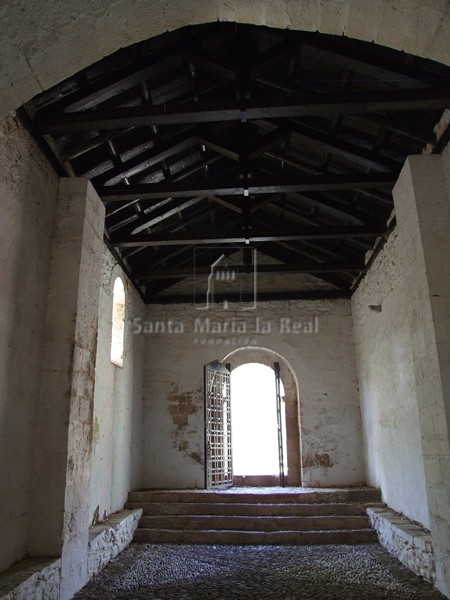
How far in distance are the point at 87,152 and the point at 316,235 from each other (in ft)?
10.2

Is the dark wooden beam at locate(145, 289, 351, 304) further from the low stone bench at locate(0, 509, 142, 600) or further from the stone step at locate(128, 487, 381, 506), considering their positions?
the low stone bench at locate(0, 509, 142, 600)

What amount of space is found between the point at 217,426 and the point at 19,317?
5643mm

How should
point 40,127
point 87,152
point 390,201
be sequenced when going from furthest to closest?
point 390,201
point 87,152
point 40,127

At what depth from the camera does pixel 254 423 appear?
11.9 meters

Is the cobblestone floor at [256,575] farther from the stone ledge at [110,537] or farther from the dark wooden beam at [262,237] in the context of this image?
the dark wooden beam at [262,237]

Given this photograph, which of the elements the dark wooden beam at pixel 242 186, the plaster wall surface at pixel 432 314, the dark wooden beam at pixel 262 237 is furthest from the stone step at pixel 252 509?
the dark wooden beam at pixel 242 186

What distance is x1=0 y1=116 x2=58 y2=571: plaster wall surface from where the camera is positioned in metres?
3.52

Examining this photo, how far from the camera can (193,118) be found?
414cm

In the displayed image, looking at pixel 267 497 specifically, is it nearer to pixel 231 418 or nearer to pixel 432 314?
pixel 231 418

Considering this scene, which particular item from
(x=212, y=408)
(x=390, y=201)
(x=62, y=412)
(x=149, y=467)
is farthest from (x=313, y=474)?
(x=62, y=412)

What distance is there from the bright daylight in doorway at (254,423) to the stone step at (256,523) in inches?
189

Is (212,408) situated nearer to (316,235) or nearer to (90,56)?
(316,235)

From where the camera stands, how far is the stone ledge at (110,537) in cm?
473

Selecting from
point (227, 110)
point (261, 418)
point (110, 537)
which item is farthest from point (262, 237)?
point (261, 418)
